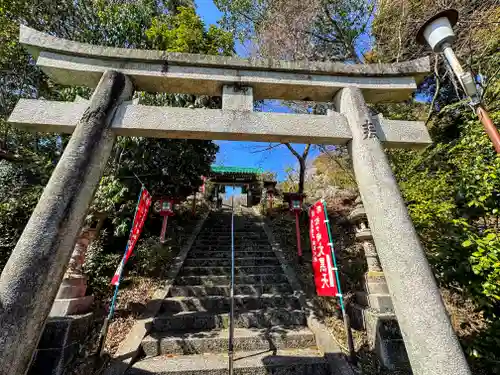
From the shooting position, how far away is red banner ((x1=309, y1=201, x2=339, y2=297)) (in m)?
3.62

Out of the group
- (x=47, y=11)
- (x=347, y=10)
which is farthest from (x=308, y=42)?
(x=47, y=11)

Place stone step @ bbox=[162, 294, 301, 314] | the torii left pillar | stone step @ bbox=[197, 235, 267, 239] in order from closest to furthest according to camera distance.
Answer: the torii left pillar
stone step @ bbox=[162, 294, 301, 314]
stone step @ bbox=[197, 235, 267, 239]

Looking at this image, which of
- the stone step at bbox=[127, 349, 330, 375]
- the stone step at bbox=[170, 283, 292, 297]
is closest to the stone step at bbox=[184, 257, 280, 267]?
the stone step at bbox=[170, 283, 292, 297]

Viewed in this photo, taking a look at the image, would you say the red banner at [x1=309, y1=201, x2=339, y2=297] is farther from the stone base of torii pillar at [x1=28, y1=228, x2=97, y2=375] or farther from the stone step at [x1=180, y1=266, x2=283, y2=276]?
the stone base of torii pillar at [x1=28, y1=228, x2=97, y2=375]

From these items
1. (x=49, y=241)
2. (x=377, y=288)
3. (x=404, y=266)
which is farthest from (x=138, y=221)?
(x=377, y=288)

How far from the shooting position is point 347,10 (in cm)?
770

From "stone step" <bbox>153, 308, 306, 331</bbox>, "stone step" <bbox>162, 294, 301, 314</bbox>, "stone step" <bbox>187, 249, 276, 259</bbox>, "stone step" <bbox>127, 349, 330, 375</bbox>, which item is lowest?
"stone step" <bbox>127, 349, 330, 375</bbox>

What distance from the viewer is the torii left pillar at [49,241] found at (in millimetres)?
1539

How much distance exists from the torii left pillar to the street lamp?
3.56 metres

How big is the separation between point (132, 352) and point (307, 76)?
164 inches

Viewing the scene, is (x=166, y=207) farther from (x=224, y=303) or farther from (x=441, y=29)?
(x=441, y=29)

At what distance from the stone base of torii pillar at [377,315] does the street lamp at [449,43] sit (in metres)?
2.03

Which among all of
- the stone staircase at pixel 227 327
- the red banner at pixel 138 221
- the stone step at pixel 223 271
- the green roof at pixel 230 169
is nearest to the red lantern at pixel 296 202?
the stone staircase at pixel 227 327

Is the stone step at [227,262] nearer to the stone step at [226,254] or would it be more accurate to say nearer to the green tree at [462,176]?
the stone step at [226,254]
